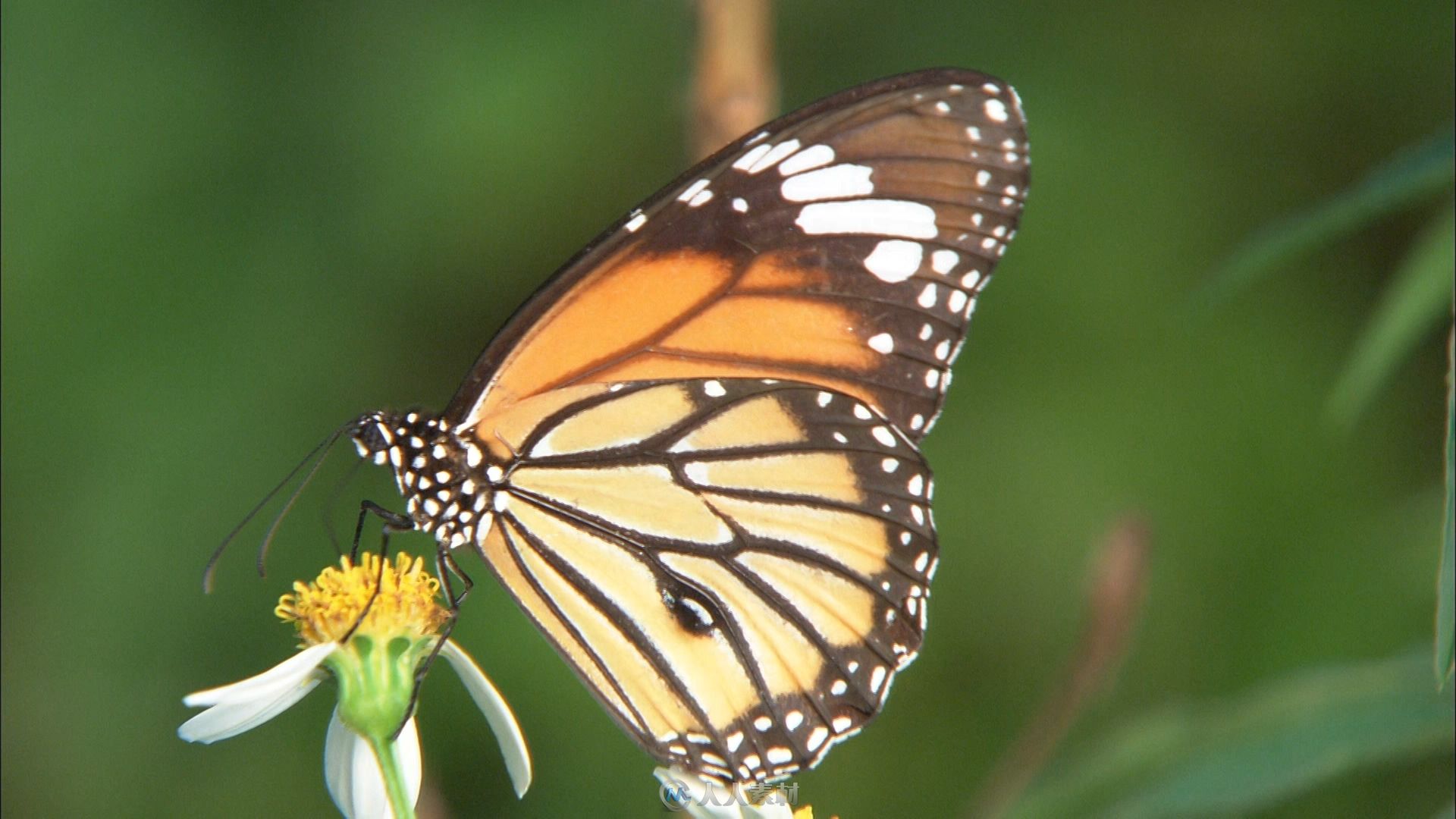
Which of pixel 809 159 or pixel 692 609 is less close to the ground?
pixel 809 159

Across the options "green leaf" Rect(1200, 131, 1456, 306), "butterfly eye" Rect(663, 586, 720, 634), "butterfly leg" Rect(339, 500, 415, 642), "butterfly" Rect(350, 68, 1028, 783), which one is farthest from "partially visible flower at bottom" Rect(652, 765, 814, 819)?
"green leaf" Rect(1200, 131, 1456, 306)

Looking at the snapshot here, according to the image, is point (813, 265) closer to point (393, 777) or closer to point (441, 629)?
point (441, 629)

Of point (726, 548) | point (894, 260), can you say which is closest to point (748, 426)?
point (726, 548)

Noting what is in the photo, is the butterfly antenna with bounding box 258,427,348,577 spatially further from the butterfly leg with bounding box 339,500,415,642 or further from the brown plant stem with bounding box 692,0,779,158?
the brown plant stem with bounding box 692,0,779,158

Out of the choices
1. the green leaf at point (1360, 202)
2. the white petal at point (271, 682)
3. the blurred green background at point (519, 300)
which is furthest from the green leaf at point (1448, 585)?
the blurred green background at point (519, 300)

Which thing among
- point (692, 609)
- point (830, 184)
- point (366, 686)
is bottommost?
point (692, 609)

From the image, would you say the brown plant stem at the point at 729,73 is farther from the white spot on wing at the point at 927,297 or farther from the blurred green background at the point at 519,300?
the blurred green background at the point at 519,300
